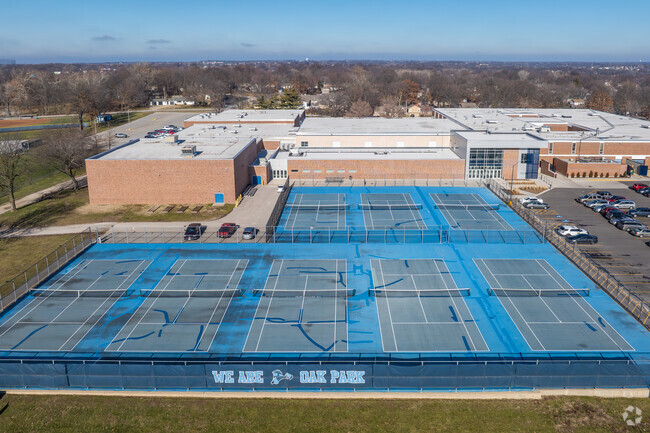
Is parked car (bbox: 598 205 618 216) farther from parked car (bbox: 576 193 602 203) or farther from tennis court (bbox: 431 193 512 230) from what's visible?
tennis court (bbox: 431 193 512 230)

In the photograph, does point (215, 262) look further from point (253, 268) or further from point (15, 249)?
point (15, 249)

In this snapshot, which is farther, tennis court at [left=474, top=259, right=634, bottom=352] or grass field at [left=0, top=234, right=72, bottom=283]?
grass field at [left=0, top=234, right=72, bottom=283]

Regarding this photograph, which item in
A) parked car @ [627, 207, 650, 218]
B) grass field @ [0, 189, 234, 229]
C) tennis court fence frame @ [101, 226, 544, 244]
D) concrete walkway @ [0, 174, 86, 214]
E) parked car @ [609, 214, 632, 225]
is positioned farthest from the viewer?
concrete walkway @ [0, 174, 86, 214]

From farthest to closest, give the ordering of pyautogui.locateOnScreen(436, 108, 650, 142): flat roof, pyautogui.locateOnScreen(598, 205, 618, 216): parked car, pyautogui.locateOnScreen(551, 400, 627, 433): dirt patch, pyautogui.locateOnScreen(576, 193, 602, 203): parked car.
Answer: pyautogui.locateOnScreen(436, 108, 650, 142): flat roof
pyautogui.locateOnScreen(576, 193, 602, 203): parked car
pyautogui.locateOnScreen(598, 205, 618, 216): parked car
pyautogui.locateOnScreen(551, 400, 627, 433): dirt patch

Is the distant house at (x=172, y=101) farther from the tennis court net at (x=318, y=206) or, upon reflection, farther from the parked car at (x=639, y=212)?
the parked car at (x=639, y=212)

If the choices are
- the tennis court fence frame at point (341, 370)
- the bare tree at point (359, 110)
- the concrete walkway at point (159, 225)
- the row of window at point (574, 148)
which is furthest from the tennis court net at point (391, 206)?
the bare tree at point (359, 110)

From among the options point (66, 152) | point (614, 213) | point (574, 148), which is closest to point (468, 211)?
point (614, 213)

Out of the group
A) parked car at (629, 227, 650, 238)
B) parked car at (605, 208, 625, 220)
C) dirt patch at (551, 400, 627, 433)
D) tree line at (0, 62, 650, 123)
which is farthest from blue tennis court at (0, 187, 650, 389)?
tree line at (0, 62, 650, 123)
